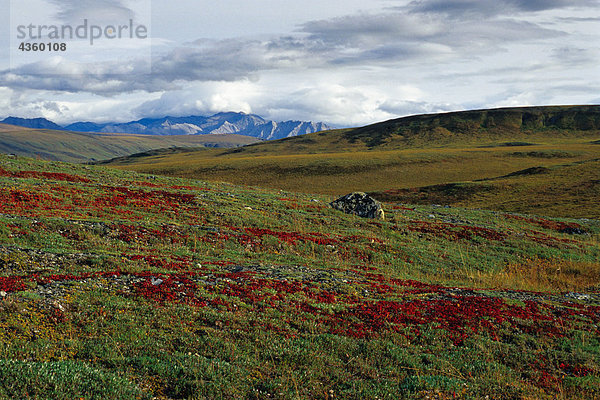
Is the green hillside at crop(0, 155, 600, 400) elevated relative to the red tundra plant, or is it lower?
lower

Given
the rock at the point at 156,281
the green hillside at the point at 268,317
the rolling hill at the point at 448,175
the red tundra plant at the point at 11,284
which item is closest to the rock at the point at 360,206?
the green hillside at the point at 268,317

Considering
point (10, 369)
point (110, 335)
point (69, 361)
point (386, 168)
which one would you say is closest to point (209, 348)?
point (110, 335)

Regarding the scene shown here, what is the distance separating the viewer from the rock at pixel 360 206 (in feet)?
133

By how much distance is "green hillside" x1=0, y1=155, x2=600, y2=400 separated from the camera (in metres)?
9.20

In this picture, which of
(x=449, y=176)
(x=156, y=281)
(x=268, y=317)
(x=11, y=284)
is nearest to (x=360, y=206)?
(x=156, y=281)

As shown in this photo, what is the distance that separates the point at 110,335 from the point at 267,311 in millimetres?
5099

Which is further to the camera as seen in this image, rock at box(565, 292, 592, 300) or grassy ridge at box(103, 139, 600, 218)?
grassy ridge at box(103, 139, 600, 218)

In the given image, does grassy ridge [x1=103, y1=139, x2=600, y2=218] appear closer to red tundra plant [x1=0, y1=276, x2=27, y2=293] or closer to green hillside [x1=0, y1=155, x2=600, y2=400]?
green hillside [x1=0, y1=155, x2=600, y2=400]

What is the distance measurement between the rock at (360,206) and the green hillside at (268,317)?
1161 centimetres

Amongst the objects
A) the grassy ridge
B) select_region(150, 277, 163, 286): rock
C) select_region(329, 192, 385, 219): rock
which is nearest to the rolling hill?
the grassy ridge

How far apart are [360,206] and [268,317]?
95.9 feet

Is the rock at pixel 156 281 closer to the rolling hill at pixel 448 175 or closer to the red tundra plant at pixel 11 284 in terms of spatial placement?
the red tundra plant at pixel 11 284

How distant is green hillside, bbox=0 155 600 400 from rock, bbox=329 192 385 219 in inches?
457

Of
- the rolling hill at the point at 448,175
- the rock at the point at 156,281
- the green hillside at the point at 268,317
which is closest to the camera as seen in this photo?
the green hillside at the point at 268,317
